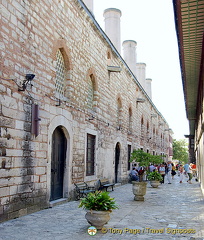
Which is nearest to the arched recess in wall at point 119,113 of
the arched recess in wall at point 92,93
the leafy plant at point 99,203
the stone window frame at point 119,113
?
the stone window frame at point 119,113

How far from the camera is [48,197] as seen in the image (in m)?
7.38

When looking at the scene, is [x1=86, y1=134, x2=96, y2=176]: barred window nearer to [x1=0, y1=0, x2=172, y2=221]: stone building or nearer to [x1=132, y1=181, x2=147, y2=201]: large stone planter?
[x1=0, y1=0, x2=172, y2=221]: stone building

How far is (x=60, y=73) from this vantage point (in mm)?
8586

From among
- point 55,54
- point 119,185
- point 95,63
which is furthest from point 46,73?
point 119,185

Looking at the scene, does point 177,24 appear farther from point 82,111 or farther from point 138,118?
point 138,118

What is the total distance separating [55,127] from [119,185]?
7.20m

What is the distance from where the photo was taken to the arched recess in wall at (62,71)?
8188 mm

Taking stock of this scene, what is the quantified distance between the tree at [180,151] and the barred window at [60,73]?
50.8m

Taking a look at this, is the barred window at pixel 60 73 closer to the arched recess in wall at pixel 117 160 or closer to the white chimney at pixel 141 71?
the arched recess in wall at pixel 117 160

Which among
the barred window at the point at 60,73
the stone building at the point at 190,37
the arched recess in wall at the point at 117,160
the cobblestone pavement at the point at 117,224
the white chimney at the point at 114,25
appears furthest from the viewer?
the white chimney at the point at 114,25

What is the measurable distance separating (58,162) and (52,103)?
1.76 m

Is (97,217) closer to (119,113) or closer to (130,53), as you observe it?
(119,113)

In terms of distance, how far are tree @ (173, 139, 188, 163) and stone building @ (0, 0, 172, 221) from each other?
151ft

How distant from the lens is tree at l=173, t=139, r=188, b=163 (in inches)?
2233
